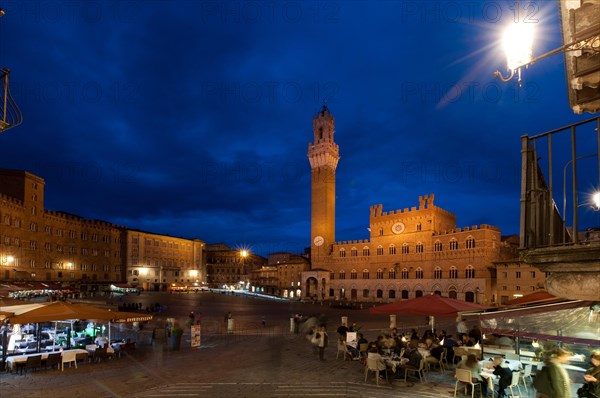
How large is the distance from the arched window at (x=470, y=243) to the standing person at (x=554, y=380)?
52.9m

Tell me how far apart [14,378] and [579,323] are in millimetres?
17780

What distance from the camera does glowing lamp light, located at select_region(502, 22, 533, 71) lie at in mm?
5535

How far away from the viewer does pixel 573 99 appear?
600cm

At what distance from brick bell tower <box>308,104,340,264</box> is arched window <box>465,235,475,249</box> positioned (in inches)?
1076

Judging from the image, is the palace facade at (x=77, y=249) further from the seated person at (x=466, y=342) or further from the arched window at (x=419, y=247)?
the seated person at (x=466, y=342)

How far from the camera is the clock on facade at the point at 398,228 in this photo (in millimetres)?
66719

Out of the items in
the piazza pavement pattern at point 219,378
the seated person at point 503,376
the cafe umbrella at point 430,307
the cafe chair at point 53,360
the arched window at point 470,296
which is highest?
the cafe umbrella at point 430,307

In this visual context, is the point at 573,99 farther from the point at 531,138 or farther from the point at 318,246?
the point at 318,246

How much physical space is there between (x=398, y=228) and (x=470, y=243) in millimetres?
12455

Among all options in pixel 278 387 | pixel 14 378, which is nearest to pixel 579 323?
pixel 278 387

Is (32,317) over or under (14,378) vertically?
over

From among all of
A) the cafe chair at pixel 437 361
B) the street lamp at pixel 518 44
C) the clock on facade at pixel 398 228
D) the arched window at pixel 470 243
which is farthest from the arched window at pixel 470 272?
the street lamp at pixel 518 44

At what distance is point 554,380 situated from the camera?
287 inches

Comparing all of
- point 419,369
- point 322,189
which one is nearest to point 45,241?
point 322,189
